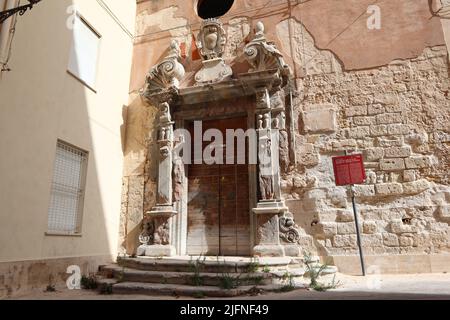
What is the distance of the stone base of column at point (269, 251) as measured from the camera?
16.0ft

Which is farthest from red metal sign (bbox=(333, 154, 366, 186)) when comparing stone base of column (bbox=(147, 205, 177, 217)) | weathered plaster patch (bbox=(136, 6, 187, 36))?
weathered plaster patch (bbox=(136, 6, 187, 36))

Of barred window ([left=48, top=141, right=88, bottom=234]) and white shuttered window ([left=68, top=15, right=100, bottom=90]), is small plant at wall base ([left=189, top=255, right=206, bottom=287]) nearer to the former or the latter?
barred window ([left=48, top=141, right=88, bottom=234])

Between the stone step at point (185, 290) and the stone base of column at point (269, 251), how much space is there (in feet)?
3.17

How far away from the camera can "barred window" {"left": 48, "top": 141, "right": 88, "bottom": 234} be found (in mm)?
4793

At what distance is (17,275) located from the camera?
158 inches

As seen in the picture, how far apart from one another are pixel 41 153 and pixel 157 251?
7.39 ft

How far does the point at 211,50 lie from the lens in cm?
619

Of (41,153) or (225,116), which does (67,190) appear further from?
(225,116)

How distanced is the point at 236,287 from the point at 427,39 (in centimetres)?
451

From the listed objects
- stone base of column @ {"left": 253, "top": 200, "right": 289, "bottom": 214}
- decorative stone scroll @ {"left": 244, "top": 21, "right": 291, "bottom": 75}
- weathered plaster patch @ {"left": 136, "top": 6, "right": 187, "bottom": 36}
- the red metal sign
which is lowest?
stone base of column @ {"left": 253, "top": 200, "right": 289, "bottom": 214}

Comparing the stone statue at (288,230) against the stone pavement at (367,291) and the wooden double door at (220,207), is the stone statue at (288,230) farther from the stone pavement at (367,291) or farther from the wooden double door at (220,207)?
the stone pavement at (367,291)

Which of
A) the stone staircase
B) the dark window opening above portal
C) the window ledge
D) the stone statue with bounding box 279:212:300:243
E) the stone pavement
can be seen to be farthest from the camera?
the dark window opening above portal

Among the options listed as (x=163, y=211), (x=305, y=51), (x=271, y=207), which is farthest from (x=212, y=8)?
(x=271, y=207)
